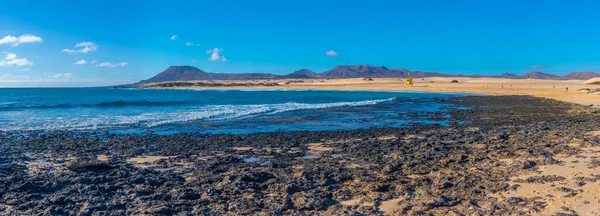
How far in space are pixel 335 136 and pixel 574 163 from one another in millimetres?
6992

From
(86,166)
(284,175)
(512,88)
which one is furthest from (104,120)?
(512,88)

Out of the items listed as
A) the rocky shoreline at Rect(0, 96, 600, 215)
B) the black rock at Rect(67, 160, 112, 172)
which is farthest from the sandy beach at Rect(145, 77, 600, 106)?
the black rock at Rect(67, 160, 112, 172)

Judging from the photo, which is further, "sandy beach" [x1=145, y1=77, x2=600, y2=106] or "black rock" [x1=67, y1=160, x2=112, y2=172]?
"sandy beach" [x1=145, y1=77, x2=600, y2=106]

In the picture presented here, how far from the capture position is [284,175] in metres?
7.55

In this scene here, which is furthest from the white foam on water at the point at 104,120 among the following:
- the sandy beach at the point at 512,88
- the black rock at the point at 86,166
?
the sandy beach at the point at 512,88

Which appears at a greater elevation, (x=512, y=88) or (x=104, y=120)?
(x=104, y=120)

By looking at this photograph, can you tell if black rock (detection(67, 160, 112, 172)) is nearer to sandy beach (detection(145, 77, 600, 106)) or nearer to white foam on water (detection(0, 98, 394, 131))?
white foam on water (detection(0, 98, 394, 131))

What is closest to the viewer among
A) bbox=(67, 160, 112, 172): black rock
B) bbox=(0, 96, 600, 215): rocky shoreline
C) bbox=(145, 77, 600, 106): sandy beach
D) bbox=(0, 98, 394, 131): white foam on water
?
bbox=(0, 96, 600, 215): rocky shoreline

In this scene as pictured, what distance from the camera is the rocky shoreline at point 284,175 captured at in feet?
18.7

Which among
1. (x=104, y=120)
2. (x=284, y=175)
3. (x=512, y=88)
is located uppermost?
(x=284, y=175)

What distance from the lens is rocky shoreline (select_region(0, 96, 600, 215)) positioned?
18.7ft

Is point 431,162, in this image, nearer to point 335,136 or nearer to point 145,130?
point 335,136

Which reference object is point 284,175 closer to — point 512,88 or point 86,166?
point 86,166

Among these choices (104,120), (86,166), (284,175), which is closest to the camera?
(284,175)
